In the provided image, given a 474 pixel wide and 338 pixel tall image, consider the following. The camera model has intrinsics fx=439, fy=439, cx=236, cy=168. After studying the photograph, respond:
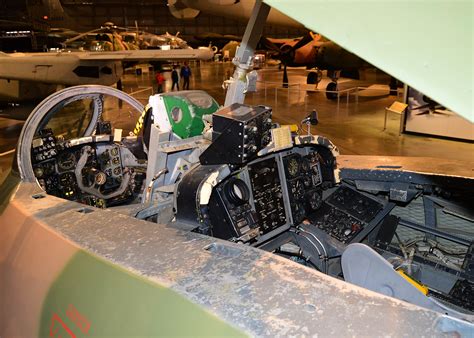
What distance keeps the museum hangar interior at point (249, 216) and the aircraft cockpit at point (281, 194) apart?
0.03 ft

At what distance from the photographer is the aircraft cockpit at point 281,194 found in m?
2.36

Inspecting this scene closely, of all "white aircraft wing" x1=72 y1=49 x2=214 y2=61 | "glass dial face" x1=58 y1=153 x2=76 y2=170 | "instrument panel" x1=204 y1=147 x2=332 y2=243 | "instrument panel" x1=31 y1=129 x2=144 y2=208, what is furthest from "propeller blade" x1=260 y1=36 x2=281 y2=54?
"instrument panel" x1=204 y1=147 x2=332 y2=243

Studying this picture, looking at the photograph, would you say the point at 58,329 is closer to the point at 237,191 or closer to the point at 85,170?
the point at 237,191

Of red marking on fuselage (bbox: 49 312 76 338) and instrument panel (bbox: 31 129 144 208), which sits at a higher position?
instrument panel (bbox: 31 129 144 208)

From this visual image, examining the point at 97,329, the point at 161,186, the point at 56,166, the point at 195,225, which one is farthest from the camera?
the point at 56,166

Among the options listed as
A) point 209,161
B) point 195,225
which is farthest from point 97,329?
point 209,161

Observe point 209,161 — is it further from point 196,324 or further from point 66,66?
point 66,66

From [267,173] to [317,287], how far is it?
1480 millimetres

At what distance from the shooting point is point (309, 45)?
14.2 metres

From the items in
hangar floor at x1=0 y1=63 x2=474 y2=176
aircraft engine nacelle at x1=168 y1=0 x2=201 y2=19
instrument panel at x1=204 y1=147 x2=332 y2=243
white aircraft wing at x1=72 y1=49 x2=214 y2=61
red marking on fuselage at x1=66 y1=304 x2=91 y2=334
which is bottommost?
hangar floor at x1=0 y1=63 x2=474 y2=176

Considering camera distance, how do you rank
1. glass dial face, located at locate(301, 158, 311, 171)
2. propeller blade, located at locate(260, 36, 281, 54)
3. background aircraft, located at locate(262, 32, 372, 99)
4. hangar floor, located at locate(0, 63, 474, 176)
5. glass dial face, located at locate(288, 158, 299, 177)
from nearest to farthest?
glass dial face, located at locate(288, 158, 299, 177)
glass dial face, located at locate(301, 158, 311, 171)
hangar floor, located at locate(0, 63, 474, 176)
background aircraft, located at locate(262, 32, 372, 99)
propeller blade, located at locate(260, 36, 281, 54)

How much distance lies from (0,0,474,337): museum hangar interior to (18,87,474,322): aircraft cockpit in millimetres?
11

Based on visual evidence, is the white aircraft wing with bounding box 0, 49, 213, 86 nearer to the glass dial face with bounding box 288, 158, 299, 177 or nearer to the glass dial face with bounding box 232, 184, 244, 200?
the glass dial face with bounding box 288, 158, 299, 177

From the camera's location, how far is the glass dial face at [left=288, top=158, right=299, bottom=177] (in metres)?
3.07
